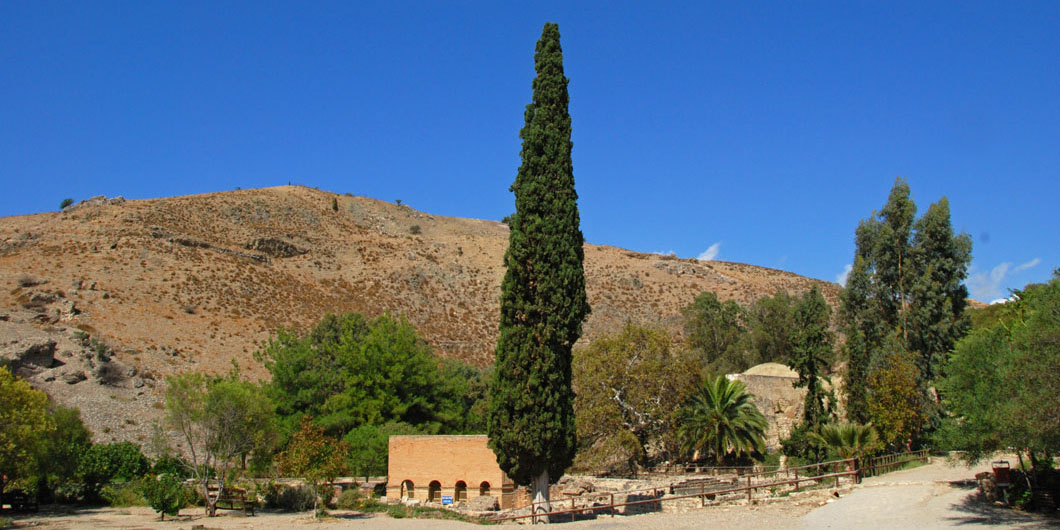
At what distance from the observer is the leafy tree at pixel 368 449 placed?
101 feet

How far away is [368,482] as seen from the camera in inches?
1170

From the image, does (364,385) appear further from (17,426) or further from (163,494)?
(17,426)

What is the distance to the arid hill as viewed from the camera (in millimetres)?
50406

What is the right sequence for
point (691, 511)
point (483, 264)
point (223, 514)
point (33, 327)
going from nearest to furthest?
point (691, 511) → point (223, 514) → point (33, 327) → point (483, 264)

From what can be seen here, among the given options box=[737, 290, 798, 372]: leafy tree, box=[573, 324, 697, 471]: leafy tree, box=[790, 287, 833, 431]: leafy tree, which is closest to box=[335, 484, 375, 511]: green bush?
box=[573, 324, 697, 471]: leafy tree

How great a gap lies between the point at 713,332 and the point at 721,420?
90.2 ft

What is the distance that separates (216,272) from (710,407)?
169ft

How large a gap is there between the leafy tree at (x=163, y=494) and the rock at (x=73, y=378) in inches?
956

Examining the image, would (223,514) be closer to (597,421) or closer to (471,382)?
(597,421)

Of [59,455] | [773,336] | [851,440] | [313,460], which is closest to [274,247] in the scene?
[773,336]

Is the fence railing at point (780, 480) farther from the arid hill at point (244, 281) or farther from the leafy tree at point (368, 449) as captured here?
the arid hill at point (244, 281)

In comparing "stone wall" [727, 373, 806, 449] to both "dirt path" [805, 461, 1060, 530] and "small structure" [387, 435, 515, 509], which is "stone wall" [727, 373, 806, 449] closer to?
"dirt path" [805, 461, 1060, 530]

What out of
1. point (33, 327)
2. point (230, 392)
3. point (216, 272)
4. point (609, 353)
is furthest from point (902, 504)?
point (216, 272)

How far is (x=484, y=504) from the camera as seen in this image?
80.4 feet
